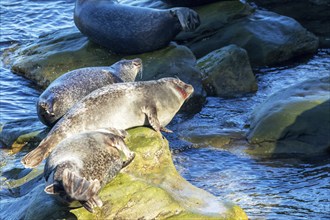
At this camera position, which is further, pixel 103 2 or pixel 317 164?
pixel 103 2

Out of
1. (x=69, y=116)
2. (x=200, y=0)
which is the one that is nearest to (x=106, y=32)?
(x=200, y=0)

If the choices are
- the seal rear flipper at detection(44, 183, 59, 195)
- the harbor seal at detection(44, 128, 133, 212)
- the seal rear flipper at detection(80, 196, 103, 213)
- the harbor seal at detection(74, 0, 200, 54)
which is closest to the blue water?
the harbor seal at detection(74, 0, 200, 54)

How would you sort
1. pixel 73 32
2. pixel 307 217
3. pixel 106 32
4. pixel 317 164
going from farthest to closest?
pixel 73 32, pixel 106 32, pixel 317 164, pixel 307 217

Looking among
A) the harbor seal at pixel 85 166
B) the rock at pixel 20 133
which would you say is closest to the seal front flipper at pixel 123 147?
the harbor seal at pixel 85 166

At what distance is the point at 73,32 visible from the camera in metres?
12.2

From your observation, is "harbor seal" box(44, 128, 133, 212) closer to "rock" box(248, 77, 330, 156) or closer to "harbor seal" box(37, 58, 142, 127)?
"harbor seal" box(37, 58, 142, 127)

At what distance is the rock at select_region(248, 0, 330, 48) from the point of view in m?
13.1

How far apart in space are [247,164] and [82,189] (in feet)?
10.2

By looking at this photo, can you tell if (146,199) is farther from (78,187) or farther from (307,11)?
(307,11)

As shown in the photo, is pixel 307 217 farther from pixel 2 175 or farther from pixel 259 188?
pixel 2 175

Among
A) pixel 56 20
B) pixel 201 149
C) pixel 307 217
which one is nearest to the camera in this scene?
pixel 307 217

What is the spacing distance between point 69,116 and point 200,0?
5.85m

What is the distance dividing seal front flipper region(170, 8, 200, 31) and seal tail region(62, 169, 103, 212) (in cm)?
601

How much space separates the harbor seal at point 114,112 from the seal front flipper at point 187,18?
3.83m
